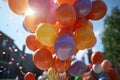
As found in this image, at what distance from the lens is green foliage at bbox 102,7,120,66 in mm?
23341

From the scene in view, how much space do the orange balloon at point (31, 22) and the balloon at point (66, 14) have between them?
46 centimetres

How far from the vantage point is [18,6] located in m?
4.36

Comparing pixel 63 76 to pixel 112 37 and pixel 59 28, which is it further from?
pixel 112 37

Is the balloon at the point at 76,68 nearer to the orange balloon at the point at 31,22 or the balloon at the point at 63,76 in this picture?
the balloon at the point at 63,76

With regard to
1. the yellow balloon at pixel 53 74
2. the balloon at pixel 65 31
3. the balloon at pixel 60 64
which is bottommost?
the yellow balloon at pixel 53 74

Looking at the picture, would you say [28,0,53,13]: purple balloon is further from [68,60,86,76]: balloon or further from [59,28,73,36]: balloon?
[68,60,86,76]: balloon

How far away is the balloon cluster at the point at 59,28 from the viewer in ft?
13.1

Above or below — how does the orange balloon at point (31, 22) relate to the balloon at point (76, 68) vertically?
above

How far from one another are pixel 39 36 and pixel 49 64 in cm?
57

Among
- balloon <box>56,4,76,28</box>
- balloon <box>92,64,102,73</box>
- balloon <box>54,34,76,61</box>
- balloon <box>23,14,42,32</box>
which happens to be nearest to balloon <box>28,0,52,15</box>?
balloon <box>23,14,42,32</box>

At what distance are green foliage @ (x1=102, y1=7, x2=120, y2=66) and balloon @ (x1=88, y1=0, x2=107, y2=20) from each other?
1906 cm

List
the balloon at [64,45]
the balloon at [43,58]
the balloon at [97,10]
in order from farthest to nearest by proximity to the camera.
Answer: the balloon at [97,10], the balloon at [43,58], the balloon at [64,45]

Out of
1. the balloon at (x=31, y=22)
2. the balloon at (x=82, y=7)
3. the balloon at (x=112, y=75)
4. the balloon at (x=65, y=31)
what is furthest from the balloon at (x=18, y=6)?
the balloon at (x=112, y=75)

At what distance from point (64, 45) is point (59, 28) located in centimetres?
44
